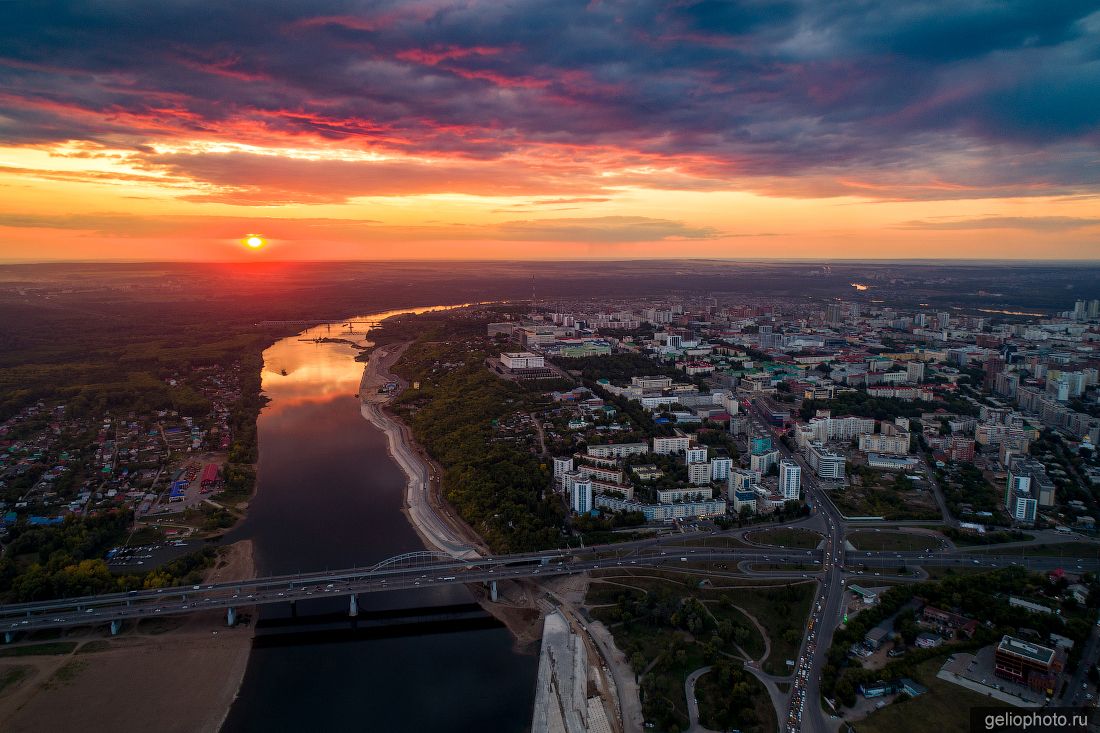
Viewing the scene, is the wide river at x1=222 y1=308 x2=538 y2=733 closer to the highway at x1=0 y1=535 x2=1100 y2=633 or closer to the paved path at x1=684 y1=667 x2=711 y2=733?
the highway at x1=0 y1=535 x2=1100 y2=633

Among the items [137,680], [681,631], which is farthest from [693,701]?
[137,680]

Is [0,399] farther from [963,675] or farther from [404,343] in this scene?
[963,675]

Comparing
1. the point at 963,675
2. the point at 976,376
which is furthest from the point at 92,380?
the point at 976,376

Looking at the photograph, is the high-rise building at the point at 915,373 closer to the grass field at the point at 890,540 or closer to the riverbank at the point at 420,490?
the grass field at the point at 890,540

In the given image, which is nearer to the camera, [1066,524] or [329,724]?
[329,724]

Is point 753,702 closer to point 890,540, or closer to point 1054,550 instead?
point 890,540

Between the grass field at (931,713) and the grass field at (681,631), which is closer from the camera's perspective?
the grass field at (931,713)

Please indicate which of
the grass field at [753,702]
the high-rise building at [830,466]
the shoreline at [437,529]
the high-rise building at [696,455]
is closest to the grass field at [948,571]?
the high-rise building at [830,466]
